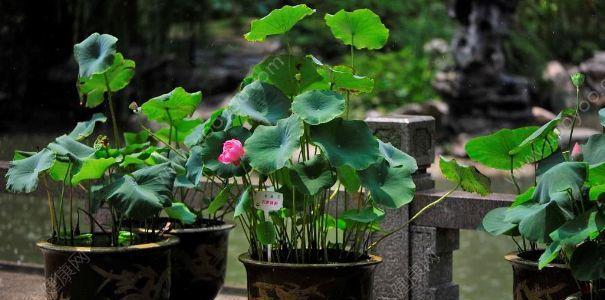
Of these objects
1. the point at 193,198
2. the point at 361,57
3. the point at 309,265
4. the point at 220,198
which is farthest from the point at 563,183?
the point at 361,57

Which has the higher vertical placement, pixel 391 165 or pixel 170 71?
pixel 170 71

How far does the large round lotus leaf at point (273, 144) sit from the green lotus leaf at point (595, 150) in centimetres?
78

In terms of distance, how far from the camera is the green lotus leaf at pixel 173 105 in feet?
12.2

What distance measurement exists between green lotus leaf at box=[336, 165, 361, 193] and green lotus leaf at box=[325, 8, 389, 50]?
383 mm

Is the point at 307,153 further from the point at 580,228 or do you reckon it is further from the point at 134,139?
the point at 134,139

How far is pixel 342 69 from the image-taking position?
126 inches

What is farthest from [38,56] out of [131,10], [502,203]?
[502,203]

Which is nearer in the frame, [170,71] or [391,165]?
[391,165]

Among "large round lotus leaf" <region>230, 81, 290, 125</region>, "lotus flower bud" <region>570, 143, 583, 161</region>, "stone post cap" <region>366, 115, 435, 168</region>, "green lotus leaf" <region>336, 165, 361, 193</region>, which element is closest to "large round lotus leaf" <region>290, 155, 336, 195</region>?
"green lotus leaf" <region>336, 165, 361, 193</region>

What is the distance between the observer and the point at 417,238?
150 inches

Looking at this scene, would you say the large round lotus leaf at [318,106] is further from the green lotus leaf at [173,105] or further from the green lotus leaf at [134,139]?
the green lotus leaf at [134,139]

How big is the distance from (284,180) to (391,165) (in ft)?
1.04

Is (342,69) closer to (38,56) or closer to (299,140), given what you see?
(299,140)

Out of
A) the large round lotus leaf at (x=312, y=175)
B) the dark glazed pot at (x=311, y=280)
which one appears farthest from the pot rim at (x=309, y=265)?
the large round lotus leaf at (x=312, y=175)
